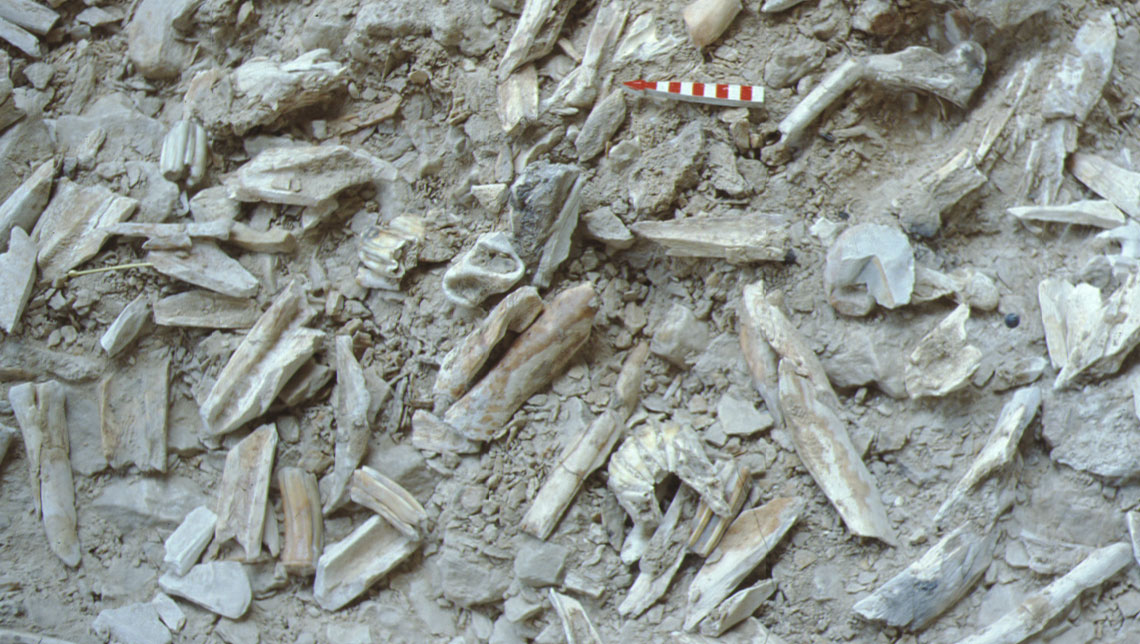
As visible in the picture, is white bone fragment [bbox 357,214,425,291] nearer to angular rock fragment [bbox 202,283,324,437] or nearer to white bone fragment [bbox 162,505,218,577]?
angular rock fragment [bbox 202,283,324,437]

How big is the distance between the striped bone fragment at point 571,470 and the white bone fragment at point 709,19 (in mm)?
692

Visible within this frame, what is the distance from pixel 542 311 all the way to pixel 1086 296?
0.88 meters

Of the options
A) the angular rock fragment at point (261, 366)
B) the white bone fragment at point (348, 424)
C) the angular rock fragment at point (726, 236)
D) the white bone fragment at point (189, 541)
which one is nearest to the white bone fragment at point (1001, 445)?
the angular rock fragment at point (726, 236)

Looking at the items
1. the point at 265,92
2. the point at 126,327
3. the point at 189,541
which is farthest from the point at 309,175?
the point at 189,541

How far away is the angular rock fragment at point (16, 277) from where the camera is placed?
6.05 feet

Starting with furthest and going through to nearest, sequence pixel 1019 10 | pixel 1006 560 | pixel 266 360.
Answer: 1. pixel 266 360
2. pixel 1019 10
3. pixel 1006 560

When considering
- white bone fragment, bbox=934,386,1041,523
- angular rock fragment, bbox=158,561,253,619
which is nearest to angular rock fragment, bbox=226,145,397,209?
angular rock fragment, bbox=158,561,253,619

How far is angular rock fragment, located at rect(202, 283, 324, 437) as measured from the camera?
5.88 ft

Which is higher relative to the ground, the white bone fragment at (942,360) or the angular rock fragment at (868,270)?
the angular rock fragment at (868,270)

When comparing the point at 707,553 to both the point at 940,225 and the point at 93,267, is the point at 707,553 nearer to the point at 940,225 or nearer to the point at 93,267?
the point at 940,225

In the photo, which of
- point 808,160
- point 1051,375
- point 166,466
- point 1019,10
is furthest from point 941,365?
point 166,466

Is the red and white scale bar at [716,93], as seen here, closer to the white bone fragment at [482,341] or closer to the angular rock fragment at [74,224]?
the white bone fragment at [482,341]

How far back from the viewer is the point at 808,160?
1.71 metres

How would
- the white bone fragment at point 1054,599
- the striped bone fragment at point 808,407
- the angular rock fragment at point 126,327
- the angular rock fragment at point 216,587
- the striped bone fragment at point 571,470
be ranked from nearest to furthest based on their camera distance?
the white bone fragment at point 1054,599, the striped bone fragment at point 808,407, the striped bone fragment at point 571,470, the angular rock fragment at point 216,587, the angular rock fragment at point 126,327
